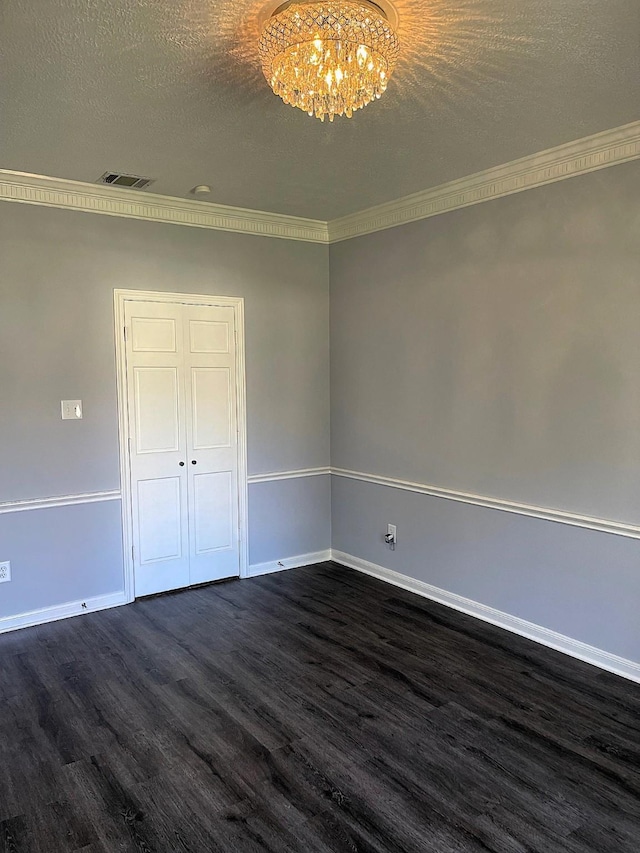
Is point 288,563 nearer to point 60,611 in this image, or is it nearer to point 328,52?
point 60,611

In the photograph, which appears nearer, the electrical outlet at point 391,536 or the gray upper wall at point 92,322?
the gray upper wall at point 92,322

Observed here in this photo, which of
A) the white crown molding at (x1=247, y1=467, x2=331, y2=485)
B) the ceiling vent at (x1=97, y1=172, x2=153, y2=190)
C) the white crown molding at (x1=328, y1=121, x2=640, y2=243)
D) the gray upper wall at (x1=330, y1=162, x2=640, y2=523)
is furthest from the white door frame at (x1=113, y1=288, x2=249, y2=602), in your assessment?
the white crown molding at (x1=328, y1=121, x2=640, y2=243)

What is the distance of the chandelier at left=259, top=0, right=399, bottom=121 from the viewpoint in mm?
1907

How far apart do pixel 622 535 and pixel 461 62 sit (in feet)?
7.59

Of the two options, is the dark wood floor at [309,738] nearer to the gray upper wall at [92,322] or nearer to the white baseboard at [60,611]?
the white baseboard at [60,611]

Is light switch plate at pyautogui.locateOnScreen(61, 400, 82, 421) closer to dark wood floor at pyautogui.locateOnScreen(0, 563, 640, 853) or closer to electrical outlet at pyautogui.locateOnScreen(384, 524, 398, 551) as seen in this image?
dark wood floor at pyautogui.locateOnScreen(0, 563, 640, 853)

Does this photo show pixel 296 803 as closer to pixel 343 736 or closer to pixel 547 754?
pixel 343 736

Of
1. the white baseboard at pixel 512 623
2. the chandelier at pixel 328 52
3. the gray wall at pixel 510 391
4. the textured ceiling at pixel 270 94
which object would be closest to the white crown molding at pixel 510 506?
the gray wall at pixel 510 391

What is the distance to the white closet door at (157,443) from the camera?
160 inches

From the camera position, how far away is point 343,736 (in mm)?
2609

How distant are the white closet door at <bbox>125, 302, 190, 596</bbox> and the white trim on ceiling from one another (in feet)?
2.17

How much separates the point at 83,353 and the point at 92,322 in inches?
8.3

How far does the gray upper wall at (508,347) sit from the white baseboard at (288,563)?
854 millimetres

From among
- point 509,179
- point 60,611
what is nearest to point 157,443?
point 60,611
